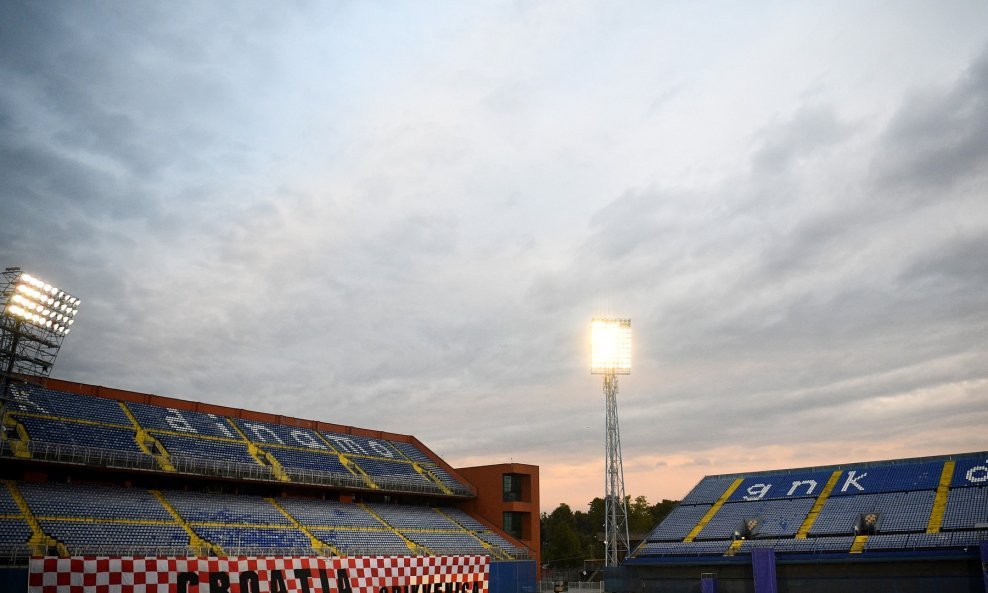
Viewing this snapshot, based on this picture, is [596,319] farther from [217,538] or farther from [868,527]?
[217,538]

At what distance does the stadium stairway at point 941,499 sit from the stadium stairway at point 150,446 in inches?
1797

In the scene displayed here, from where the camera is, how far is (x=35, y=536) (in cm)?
3222

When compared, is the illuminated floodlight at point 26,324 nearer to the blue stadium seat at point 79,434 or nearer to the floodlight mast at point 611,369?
the blue stadium seat at point 79,434

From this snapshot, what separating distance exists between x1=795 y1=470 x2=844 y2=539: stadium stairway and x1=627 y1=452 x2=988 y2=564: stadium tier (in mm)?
68

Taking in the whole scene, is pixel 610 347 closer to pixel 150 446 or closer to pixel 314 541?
pixel 314 541

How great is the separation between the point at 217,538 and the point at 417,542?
1433 cm

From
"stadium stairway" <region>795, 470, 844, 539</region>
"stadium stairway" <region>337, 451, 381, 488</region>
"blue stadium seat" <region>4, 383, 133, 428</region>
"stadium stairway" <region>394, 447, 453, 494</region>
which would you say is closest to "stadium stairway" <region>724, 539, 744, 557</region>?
"stadium stairway" <region>795, 470, 844, 539</region>

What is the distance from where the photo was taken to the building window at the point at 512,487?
193 feet

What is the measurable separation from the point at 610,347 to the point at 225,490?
93.5ft

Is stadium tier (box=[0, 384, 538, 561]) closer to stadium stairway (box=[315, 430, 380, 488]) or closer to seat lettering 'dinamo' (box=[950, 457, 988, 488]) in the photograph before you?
stadium stairway (box=[315, 430, 380, 488])

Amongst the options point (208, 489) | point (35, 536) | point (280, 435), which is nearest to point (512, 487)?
point (280, 435)

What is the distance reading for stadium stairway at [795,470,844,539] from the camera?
153ft

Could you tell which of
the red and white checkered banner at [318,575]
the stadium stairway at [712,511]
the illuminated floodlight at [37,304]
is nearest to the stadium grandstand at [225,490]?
the red and white checkered banner at [318,575]

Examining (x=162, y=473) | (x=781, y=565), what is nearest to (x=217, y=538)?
(x=162, y=473)
